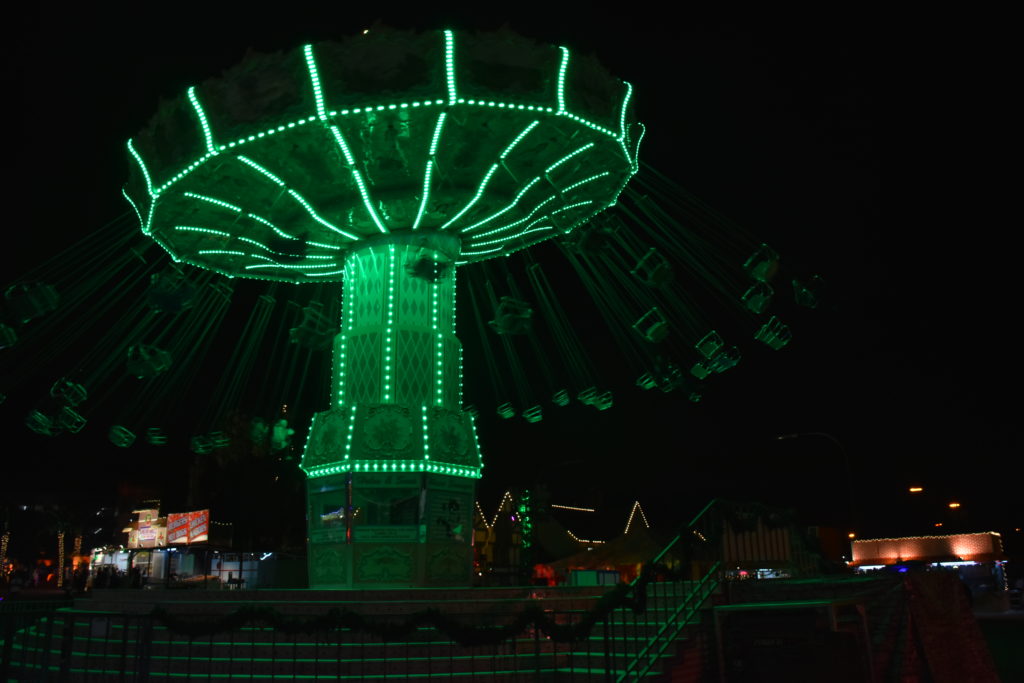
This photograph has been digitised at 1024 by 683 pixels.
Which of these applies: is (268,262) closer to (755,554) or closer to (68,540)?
(755,554)

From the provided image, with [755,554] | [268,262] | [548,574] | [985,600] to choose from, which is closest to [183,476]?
[548,574]

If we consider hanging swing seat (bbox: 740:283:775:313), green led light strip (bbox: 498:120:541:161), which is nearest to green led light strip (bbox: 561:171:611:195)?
green led light strip (bbox: 498:120:541:161)

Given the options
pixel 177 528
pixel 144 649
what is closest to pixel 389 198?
pixel 144 649

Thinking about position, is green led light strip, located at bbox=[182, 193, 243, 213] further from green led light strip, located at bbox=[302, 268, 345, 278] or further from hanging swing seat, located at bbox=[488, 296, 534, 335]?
hanging swing seat, located at bbox=[488, 296, 534, 335]

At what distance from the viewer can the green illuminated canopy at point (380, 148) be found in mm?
12953

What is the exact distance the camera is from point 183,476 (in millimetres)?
52094

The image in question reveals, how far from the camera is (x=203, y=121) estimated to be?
1362 centimetres

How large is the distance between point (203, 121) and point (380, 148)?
8.73 ft

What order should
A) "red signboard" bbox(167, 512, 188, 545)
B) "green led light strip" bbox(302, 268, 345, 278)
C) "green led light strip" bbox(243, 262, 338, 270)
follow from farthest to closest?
"red signboard" bbox(167, 512, 188, 545), "green led light strip" bbox(302, 268, 345, 278), "green led light strip" bbox(243, 262, 338, 270)

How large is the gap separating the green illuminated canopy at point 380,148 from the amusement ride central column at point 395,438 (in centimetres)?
110

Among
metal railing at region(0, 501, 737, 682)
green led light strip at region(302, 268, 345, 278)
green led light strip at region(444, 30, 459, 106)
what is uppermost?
green led light strip at region(444, 30, 459, 106)

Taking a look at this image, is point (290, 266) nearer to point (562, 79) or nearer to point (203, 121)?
point (203, 121)

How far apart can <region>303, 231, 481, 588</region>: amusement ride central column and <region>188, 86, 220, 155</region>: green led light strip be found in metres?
3.91

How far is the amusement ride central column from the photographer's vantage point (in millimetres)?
15547
